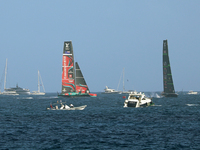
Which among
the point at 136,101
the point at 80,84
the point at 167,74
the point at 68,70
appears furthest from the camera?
the point at 80,84

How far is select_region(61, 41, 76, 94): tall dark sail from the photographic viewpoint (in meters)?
138

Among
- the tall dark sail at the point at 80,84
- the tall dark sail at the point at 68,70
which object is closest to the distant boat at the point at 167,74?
the tall dark sail at the point at 80,84

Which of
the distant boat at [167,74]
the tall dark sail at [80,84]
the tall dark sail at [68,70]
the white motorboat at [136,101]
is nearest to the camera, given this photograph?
the white motorboat at [136,101]

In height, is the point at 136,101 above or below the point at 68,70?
below

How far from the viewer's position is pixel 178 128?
4400 cm

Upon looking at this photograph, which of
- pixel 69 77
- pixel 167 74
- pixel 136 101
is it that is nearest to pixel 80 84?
pixel 69 77

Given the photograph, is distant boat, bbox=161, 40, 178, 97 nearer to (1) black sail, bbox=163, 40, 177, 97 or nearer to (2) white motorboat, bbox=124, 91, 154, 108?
(1) black sail, bbox=163, 40, 177, 97

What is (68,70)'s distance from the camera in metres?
138

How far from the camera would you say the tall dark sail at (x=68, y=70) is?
138m

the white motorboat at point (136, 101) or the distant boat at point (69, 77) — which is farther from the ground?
the distant boat at point (69, 77)

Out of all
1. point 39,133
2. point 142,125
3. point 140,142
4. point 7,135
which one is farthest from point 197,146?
point 7,135

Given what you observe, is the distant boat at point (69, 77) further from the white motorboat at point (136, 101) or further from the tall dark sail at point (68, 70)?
the white motorboat at point (136, 101)

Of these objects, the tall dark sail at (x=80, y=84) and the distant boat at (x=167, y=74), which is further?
the tall dark sail at (x=80, y=84)

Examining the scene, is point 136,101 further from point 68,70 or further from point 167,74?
point 68,70
